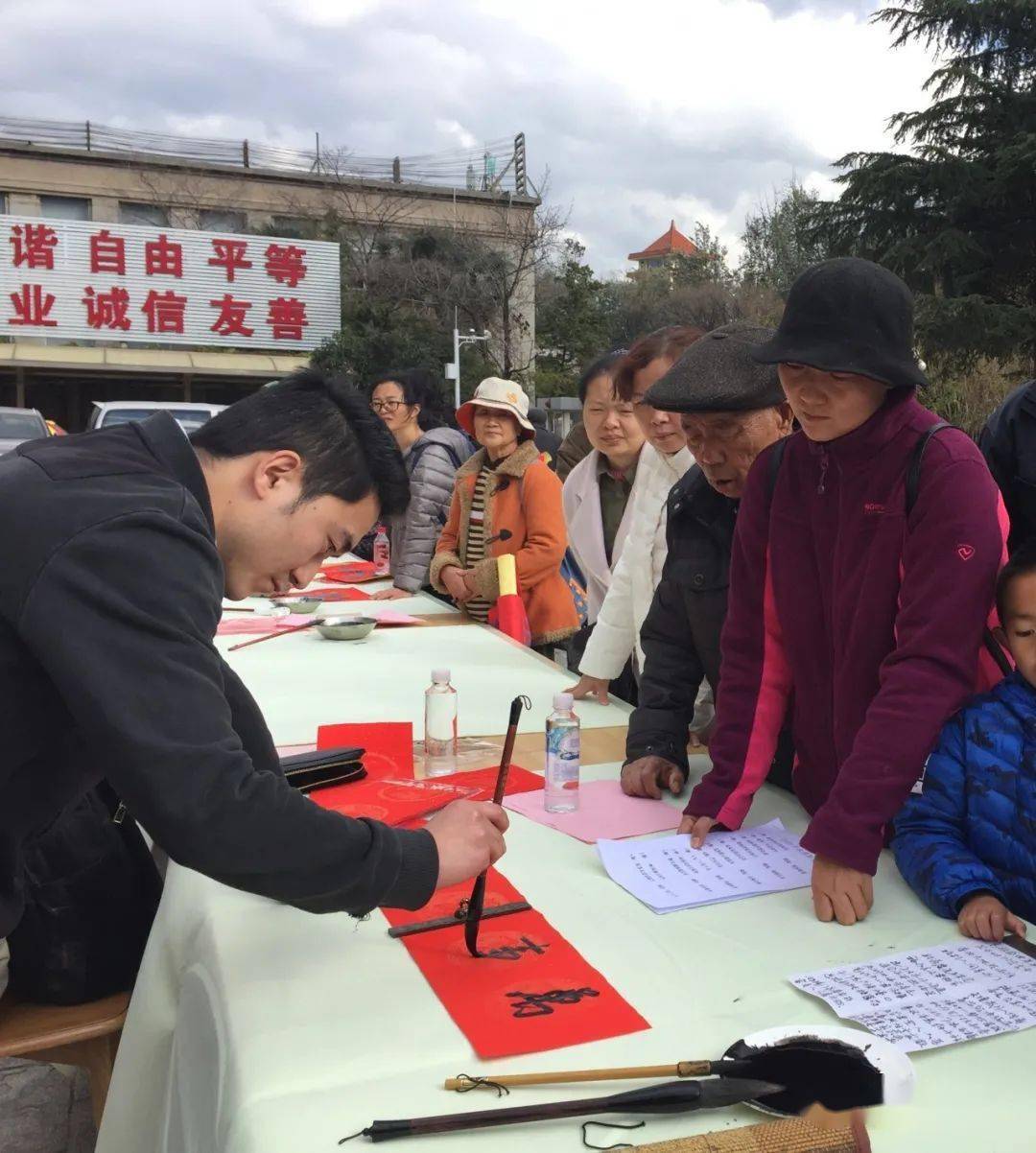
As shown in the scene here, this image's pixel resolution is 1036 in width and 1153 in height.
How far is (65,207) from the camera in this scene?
69.2ft

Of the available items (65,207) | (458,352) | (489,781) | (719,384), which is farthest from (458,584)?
(65,207)

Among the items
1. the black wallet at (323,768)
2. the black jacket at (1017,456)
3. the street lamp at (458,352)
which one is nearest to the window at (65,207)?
the street lamp at (458,352)

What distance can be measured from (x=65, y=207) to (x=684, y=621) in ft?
74.2

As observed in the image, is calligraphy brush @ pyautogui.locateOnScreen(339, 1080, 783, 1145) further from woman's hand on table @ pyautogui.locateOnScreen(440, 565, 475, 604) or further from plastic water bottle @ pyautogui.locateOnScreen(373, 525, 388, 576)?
plastic water bottle @ pyautogui.locateOnScreen(373, 525, 388, 576)

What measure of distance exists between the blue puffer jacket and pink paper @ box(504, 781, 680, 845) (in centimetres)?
41

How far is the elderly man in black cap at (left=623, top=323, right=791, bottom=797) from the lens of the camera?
1.68 meters

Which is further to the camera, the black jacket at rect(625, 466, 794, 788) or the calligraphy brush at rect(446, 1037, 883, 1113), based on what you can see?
the black jacket at rect(625, 466, 794, 788)

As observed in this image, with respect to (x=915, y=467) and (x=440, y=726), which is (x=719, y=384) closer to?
(x=915, y=467)

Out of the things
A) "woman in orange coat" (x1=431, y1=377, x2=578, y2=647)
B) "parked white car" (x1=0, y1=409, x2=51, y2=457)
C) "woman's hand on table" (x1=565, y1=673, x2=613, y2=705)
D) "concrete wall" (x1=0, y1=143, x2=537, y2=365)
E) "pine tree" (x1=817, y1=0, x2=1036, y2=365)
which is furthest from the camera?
"concrete wall" (x1=0, y1=143, x2=537, y2=365)

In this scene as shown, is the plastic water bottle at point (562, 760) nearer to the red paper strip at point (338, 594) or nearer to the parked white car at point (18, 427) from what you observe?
the red paper strip at point (338, 594)

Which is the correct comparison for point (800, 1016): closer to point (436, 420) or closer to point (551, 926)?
point (551, 926)

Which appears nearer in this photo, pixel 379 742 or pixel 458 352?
pixel 379 742

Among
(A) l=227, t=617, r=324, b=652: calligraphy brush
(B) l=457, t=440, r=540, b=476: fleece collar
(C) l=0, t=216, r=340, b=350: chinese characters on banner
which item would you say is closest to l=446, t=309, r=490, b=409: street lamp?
(C) l=0, t=216, r=340, b=350: chinese characters on banner

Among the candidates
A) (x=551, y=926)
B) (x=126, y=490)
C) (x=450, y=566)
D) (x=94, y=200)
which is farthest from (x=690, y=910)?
(x=94, y=200)
